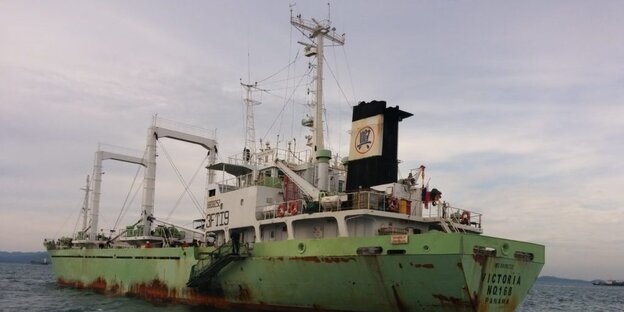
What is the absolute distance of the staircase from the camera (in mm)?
22953

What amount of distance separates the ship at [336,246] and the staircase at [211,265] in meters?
0.06

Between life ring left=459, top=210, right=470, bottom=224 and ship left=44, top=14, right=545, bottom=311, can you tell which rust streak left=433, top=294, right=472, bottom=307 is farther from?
life ring left=459, top=210, right=470, bottom=224

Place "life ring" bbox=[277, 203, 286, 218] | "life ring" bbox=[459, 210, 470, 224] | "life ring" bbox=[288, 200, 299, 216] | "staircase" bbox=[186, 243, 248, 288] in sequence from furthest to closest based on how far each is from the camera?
1. "life ring" bbox=[277, 203, 286, 218]
2. "staircase" bbox=[186, 243, 248, 288]
3. "life ring" bbox=[288, 200, 299, 216]
4. "life ring" bbox=[459, 210, 470, 224]

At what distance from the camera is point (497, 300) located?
18.1 meters

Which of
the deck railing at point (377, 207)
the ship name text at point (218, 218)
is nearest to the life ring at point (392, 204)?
the deck railing at point (377, 207)

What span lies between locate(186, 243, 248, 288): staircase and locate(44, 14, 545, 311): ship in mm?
61

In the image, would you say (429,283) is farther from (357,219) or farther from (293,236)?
(293,236)

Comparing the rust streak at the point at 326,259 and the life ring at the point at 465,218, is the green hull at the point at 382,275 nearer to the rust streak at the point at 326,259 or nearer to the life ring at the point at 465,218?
the rust streak at the point at 326,259

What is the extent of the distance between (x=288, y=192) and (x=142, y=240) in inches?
570

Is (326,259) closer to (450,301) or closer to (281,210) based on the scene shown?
(281,210)

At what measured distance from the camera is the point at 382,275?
60.7ft

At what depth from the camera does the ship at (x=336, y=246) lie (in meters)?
17.6

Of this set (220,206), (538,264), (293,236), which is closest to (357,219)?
(293,236)

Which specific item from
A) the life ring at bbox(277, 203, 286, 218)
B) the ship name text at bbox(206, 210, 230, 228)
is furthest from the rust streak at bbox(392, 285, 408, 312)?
the ship name text at bbox(206, 210, 230, 228)
